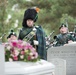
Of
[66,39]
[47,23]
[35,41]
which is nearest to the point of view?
[35,41]

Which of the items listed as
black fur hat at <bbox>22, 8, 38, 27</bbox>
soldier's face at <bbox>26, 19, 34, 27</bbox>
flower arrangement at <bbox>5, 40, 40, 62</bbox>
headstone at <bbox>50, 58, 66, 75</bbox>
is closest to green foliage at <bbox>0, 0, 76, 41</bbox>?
black fur hat at <bbox>22, 8, 38, 27</bbox>

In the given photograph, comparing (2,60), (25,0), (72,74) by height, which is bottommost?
(72,74)

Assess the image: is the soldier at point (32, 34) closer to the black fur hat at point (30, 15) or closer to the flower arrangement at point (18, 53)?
the black fur hat at point (30, 15)

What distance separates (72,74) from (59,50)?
0.67 m

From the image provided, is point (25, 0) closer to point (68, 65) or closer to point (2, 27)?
point (2, 27)

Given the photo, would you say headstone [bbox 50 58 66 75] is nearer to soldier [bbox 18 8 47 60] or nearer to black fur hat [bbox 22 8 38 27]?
soldier [bbox 18 8 47 60]

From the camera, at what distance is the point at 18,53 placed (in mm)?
7645

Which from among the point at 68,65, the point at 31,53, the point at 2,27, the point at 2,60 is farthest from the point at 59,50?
the point at 2,27

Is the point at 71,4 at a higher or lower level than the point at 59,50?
higher

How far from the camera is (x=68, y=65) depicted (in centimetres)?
1137

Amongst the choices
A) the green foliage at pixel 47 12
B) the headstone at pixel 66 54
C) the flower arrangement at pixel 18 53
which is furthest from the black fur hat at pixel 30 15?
the green foliage at pixel 47 12

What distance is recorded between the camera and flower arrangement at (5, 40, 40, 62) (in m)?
7.62

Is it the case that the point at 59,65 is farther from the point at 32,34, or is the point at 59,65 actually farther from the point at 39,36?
the point at 32,34

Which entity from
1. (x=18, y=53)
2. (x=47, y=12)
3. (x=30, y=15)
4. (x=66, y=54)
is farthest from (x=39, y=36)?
(x=47, y=12)
